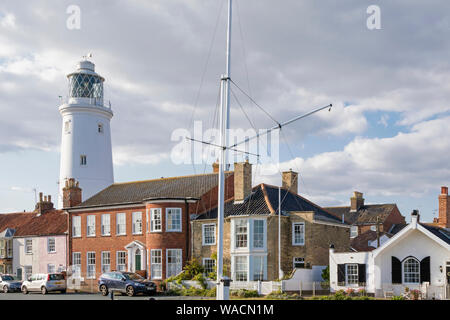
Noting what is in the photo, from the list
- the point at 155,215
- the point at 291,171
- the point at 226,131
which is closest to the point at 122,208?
the point at 155,215

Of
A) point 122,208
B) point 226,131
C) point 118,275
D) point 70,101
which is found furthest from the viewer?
point 70,101

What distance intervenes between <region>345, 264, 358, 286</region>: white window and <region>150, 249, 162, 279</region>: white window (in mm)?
14362

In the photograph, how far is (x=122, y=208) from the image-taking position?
5159 cm

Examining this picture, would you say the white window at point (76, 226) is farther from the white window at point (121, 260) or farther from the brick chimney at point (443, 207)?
the brick chimney at point (443, 207)

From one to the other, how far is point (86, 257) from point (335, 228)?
21.8 metres

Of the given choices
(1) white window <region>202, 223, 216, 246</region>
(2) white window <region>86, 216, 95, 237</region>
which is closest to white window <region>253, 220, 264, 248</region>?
(1) white window <region>202, 223, 216, 246</region>

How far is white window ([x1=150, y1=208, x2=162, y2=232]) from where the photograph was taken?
1881 inches

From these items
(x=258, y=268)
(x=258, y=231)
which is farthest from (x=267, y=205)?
(x=258, y=268)

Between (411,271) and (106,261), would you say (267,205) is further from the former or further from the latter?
(106,261)

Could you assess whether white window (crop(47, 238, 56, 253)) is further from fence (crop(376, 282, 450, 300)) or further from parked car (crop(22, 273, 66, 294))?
fence (crop(376, 282, 450, 300))

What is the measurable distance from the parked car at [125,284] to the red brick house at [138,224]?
626 centimetres

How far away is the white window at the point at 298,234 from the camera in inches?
1736

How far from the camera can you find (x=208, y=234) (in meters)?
46.9
